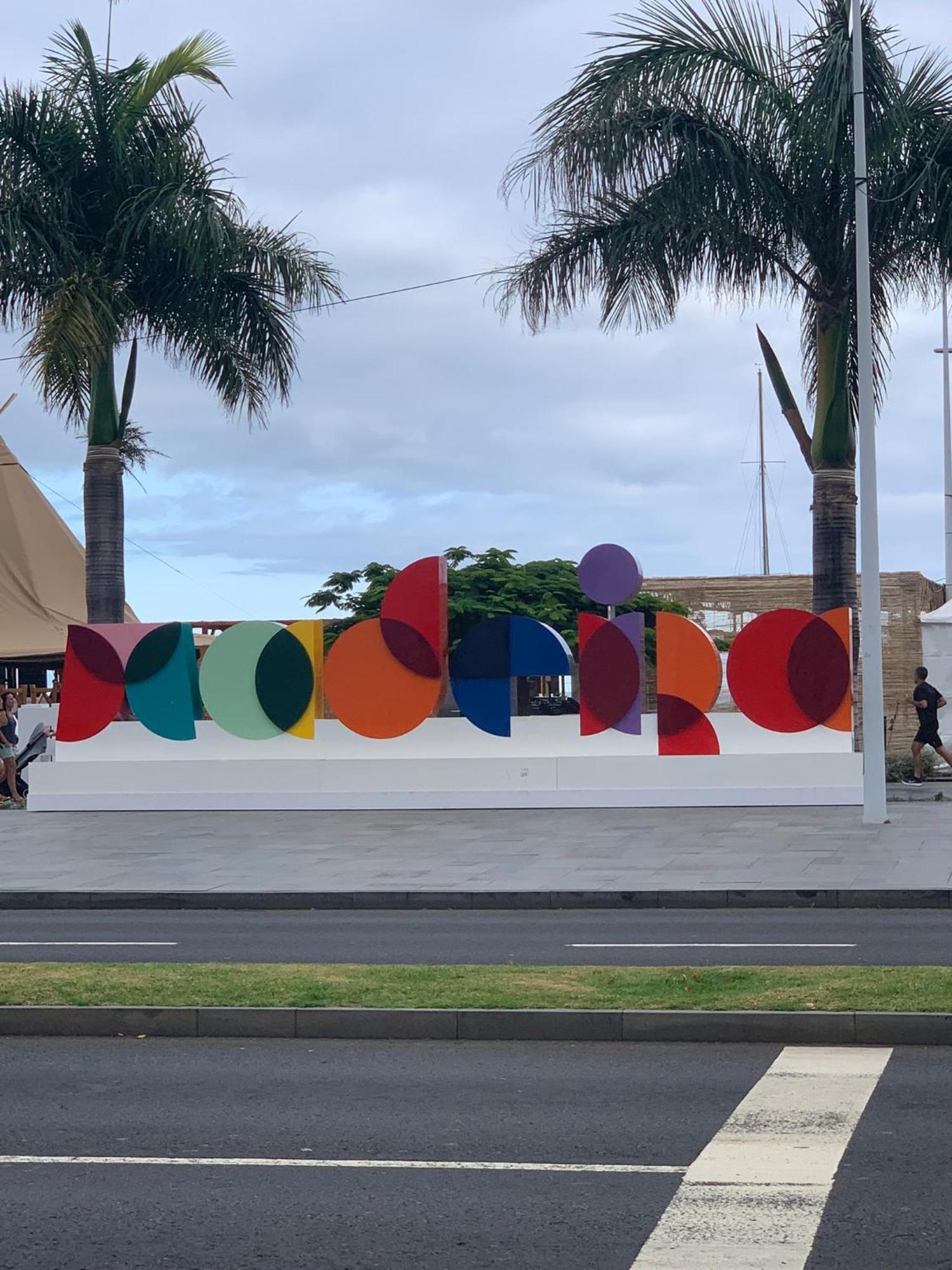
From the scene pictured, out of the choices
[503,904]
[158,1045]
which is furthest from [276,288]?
[158,1045]

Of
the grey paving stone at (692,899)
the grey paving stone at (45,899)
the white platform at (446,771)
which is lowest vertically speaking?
the grey paving stone at (45,899)

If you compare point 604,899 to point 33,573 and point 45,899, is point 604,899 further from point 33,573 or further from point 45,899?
point 33,573

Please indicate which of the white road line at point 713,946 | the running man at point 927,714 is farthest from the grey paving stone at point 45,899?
the running man at point 927,714

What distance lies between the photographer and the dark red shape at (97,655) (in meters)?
23.2

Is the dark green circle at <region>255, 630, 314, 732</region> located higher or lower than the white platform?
higher

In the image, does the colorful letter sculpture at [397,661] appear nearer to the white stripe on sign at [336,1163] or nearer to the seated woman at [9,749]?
the seated woman at [9,749]

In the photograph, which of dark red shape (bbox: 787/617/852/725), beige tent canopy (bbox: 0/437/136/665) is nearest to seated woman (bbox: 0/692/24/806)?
dark red shape (bbox: 787/617/852/725)

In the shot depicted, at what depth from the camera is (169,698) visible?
2331 centimetres

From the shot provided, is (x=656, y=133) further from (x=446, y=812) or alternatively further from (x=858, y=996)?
(x=858, y=996)

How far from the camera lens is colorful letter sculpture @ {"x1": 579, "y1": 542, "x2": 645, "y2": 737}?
21781 mm

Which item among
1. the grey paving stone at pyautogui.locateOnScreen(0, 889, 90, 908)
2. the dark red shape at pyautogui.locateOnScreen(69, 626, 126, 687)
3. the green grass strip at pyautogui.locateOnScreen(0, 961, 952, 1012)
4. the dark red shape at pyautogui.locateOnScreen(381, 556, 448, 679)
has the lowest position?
the grey paving stone at pyautogui.locateOnScreen(0, 889, 90, 908)

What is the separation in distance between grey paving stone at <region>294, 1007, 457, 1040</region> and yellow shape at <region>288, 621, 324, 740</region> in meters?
14.6

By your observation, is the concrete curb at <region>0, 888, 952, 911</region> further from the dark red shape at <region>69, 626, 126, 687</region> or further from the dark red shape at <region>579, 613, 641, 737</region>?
the dark red shape at <region>69, 626, 126, 687</region>

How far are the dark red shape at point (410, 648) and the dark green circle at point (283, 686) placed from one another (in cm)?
137
